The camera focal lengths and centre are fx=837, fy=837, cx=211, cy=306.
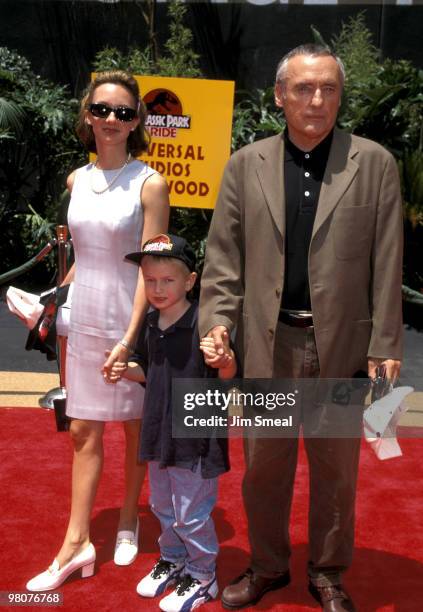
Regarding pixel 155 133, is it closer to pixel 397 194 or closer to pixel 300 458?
pixel 300 458

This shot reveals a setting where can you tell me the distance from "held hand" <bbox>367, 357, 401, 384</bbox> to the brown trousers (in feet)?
0.60

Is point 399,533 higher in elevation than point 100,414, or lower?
lower

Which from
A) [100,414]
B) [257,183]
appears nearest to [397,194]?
[257,183]

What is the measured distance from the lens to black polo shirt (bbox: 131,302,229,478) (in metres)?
2.97

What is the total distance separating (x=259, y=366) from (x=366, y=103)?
21.4 feet

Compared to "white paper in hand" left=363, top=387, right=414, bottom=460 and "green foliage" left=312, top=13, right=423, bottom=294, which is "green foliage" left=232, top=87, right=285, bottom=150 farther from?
"white paper in hand" left=363, top=387, right=414, bottom=460

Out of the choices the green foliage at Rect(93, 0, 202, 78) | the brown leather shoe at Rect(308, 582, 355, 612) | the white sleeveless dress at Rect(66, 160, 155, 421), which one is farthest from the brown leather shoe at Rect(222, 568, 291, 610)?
the green foliage at Rect(93, 0, 202, 78)

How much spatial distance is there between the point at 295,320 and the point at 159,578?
116 cm

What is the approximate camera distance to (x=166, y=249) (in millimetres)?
2936

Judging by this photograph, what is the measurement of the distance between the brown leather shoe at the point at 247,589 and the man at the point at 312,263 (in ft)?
0.80

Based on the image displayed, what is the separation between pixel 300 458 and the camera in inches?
182

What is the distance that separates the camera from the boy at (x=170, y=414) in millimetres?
2973

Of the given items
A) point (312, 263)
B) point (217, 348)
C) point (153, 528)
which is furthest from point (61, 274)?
point (312, 263)

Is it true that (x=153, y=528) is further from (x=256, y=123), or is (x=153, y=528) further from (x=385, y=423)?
(x=256, y=123)
